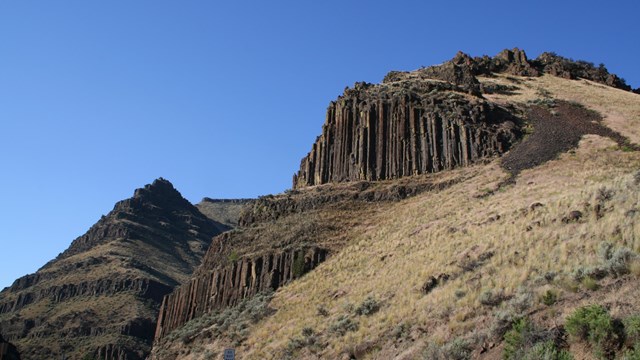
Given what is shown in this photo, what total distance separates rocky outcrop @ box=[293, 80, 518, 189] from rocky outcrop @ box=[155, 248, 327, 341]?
1445 cm

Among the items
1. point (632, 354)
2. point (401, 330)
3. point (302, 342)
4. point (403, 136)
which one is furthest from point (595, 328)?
point (403, 136)

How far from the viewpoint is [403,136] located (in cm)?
5978

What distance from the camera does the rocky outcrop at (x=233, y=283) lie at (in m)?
48.0

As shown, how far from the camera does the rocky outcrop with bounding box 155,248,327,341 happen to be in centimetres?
4800

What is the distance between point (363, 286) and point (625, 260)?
2025 centimetres

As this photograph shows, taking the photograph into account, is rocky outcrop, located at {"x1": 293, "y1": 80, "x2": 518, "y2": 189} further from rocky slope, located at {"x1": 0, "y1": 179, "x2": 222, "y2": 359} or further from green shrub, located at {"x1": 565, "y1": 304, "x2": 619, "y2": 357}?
rocky slope, located at {"x1": 0, "y1": 179, "x2": 222, "y2": 359}

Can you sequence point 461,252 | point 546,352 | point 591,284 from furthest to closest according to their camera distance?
point 461,252
point 591,284
point 546,352

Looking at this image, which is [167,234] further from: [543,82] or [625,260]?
[625,260]

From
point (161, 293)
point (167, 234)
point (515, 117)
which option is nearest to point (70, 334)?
point (161, 293)

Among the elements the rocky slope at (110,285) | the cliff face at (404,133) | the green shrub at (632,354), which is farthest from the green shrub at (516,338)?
the rocky slope at (110,285)

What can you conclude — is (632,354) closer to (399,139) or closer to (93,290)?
(399,139)

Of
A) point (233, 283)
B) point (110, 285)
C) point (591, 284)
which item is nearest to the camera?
point (591, 284)

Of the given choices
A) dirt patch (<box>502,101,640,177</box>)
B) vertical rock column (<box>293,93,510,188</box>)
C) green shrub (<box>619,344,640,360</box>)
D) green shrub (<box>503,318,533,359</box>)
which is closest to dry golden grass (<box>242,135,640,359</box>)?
dirt patch (<box>502,101,640,177</box>)

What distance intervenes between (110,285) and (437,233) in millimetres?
102085
